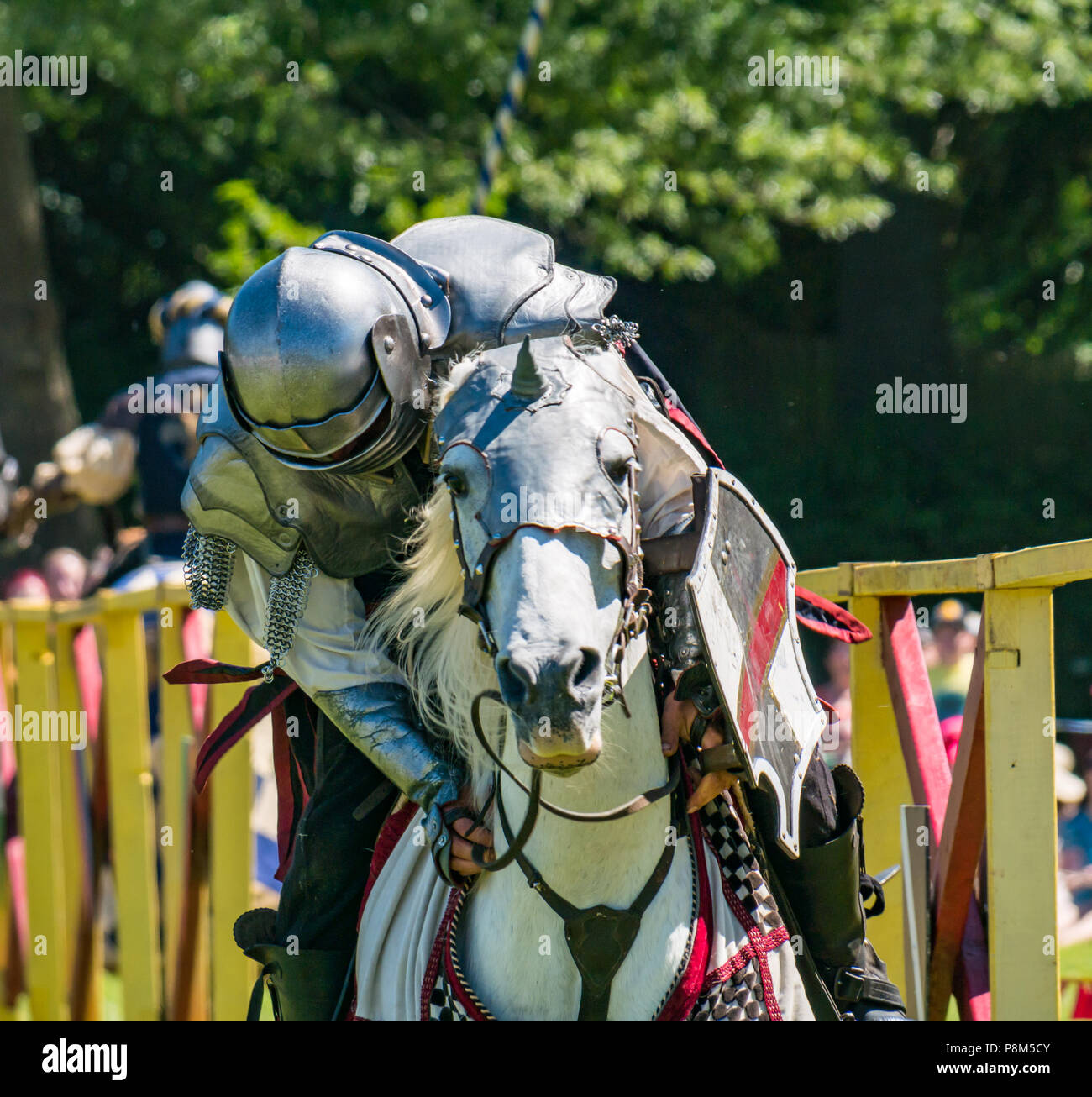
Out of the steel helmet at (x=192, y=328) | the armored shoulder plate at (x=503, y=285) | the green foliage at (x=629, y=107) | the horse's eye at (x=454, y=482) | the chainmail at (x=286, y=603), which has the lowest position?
the chainmail at (x=286, y=603)

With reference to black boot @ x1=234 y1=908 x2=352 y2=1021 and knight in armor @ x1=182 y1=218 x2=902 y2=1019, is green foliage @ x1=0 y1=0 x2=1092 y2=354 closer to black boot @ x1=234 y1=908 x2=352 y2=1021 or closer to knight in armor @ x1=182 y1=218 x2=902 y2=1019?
knight in armor @ x1=182 y1=218 x2=902 y2=1019

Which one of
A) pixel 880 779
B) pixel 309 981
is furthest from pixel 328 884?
pixel 880 779

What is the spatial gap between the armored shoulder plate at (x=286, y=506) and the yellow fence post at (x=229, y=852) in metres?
1.61

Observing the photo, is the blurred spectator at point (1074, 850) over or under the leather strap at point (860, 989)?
under

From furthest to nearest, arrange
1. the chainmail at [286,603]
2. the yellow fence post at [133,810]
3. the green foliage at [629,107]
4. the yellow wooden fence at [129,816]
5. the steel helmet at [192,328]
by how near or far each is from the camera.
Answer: the green foliage at [629,107]
the steel helmet at [192,328]
the yellow fence post at [133,810]
the yellow wooden fence at [129,816]
the chainmail at [286,603]

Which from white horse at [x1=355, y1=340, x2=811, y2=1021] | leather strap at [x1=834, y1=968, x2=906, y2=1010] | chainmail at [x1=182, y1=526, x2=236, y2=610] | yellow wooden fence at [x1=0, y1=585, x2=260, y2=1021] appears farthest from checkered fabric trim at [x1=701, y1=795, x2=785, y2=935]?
yellow wooden fence at [x1=0, y1=585, x2=260, y2=1021]

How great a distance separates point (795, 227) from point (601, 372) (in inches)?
325

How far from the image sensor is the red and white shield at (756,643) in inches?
86.8

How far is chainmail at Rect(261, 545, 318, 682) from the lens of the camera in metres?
2.76

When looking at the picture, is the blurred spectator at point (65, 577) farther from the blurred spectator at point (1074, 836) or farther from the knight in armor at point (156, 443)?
the blurred spectator at point (1074, 836)

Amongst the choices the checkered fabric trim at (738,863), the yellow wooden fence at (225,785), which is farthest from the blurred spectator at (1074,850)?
the checkered fabric trim at (738,863)

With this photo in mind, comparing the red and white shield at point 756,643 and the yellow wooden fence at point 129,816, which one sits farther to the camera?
the yellow wooden fence at point 129,816

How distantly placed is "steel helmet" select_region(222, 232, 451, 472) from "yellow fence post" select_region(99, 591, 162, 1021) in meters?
2.70

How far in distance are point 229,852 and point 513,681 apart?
2.75m
